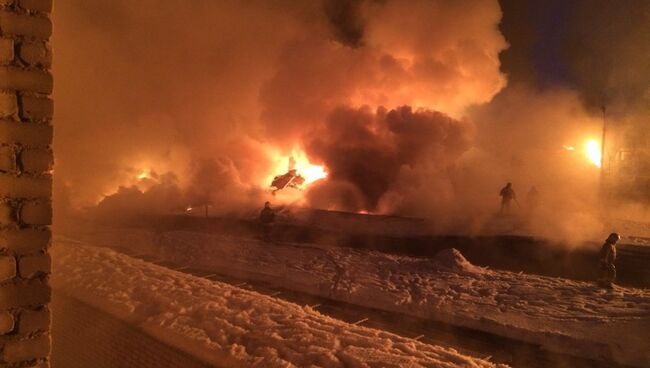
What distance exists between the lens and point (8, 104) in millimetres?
2787

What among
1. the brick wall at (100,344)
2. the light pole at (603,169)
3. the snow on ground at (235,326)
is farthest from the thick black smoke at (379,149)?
the brick wall at (100,344)

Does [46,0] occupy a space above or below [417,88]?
below

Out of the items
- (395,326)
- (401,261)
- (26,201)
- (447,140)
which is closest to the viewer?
(26,201)

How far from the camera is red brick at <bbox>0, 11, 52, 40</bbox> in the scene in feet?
9.10

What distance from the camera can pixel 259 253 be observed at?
15.0 m

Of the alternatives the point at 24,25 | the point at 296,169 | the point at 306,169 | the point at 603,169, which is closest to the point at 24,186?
the point at 24,25

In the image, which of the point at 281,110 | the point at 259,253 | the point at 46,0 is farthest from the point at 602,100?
the point at 46,0

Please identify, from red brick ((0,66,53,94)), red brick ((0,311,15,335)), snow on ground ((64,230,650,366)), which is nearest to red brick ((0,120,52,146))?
red brick ((0,66,53,94))

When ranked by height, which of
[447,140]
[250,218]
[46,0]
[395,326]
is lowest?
[395,326]

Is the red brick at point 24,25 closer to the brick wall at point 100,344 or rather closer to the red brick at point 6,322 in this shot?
the red brick at point 6,322

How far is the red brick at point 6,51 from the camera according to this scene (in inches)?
109

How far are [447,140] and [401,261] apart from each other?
49.7 feet

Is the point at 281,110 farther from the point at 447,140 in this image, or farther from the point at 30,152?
the point at 30,152

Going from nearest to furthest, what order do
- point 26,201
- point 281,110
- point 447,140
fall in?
point 26,201
point 447,140
point 281,110
